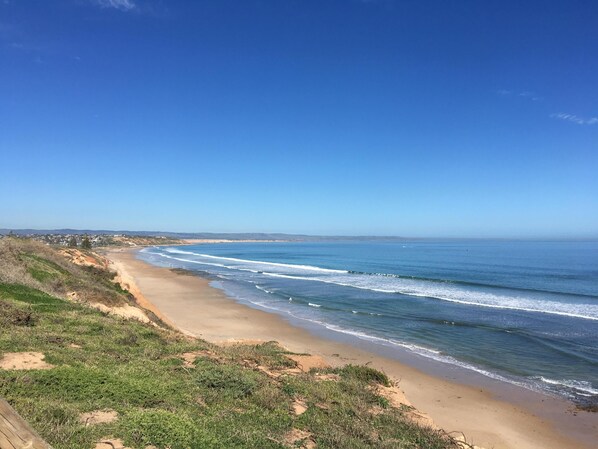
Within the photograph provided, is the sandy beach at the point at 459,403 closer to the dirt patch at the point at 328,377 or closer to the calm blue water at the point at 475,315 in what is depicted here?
the calm blue water at the point at 475,315

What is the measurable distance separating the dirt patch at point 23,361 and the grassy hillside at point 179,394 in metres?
0.13

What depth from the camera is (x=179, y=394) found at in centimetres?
765

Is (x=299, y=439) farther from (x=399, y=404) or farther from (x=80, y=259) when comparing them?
(x=80, y=259)

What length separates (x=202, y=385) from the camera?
848 centimetres

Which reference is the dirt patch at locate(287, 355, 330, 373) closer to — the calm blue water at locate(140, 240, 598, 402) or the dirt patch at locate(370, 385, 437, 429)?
the dirt patch at locate(370, 385, 437, 429)

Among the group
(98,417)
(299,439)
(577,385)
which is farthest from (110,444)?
(577,385)

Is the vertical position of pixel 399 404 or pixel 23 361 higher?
pixel 23 361

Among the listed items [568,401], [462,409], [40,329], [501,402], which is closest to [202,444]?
[40,329]

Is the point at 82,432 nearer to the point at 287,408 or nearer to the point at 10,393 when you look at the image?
the point at 10,393

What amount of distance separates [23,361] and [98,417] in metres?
3.32

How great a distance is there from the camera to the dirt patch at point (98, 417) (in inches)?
228

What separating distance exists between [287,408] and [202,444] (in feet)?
9.03

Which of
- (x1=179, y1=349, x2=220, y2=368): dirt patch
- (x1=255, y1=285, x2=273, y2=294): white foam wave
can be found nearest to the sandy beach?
(x1=179, y1=349, x2=220, y2=368): dirt patch

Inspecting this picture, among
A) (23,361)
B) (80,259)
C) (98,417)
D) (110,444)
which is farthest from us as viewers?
(80,259)
